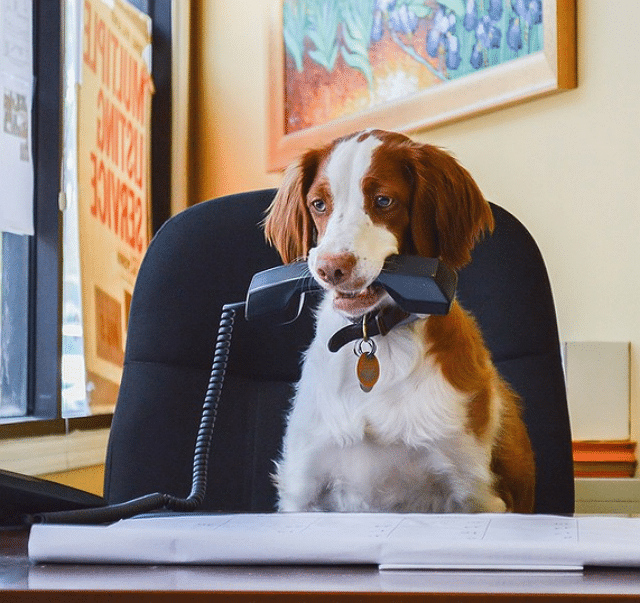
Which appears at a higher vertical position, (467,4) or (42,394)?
(467,4)

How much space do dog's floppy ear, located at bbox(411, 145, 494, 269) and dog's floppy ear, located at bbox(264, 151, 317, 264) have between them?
0.14 metres

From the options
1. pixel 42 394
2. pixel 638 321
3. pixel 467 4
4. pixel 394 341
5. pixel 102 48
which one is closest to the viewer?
pixel 394 341

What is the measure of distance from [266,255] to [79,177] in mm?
1075

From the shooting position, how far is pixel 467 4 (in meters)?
1.98

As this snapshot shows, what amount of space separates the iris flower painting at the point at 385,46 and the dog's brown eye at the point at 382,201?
0.89 meters

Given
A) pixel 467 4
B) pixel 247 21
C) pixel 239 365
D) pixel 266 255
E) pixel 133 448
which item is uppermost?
pixel 247 21

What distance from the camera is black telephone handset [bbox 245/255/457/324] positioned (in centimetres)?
82

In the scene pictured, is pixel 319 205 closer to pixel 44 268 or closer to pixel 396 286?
pixel 396 286

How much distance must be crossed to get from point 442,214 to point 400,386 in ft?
0.71

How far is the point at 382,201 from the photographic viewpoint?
108cm

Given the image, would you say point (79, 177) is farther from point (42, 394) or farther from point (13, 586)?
point (13, 586)

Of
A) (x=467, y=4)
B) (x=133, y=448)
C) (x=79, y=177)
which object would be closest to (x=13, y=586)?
→ (x=133, y=448)

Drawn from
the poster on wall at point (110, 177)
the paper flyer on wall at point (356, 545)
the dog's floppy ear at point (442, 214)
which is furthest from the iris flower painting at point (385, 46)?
the paper flyer on wall at point (356, 545)

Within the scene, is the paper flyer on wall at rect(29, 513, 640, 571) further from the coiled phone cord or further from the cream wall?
the cream wall
